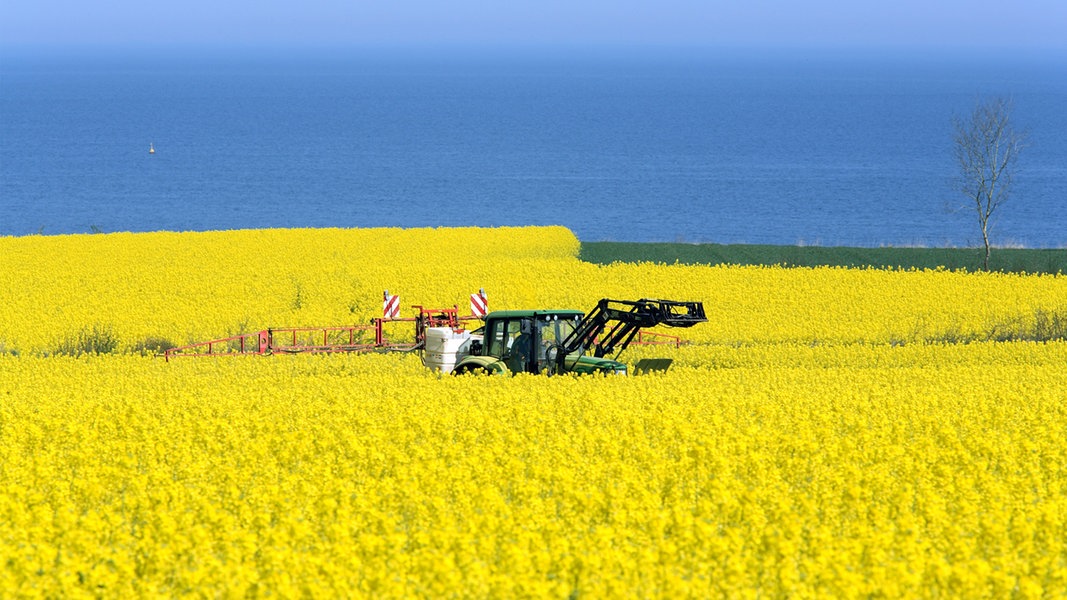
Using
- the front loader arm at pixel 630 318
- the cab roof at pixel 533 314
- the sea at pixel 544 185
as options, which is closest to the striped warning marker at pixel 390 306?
the cab roof at pixel 533 314

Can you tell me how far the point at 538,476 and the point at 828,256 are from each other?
134 ft

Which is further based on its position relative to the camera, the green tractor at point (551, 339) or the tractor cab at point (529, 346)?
the tractor cab at point (529, 346)

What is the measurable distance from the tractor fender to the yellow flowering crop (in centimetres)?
114

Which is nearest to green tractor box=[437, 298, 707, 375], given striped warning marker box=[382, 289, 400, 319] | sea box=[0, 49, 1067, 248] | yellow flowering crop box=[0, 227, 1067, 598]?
yellow flowering crop box=[0, 227, 1067, 598]

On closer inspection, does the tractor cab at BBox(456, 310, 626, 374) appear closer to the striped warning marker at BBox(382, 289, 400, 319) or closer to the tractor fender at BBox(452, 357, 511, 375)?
the tractor fender at BBox(452, 357, 511, 375)

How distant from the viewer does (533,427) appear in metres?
17.2

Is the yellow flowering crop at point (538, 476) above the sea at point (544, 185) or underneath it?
underneath

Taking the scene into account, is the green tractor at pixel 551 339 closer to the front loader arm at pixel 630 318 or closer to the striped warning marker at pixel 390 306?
the front loader arm at pixel 630 318

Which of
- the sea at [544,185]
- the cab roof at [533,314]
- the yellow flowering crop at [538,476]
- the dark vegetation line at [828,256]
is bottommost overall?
the yellow flowering crop at [538,476]

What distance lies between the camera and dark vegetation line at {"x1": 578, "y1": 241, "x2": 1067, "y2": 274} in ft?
168

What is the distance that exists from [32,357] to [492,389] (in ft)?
41.2

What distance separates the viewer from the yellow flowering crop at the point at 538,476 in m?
11.1

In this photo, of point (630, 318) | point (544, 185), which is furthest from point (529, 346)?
point (544, 185)

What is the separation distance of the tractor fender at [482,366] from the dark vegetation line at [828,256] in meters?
26.7
